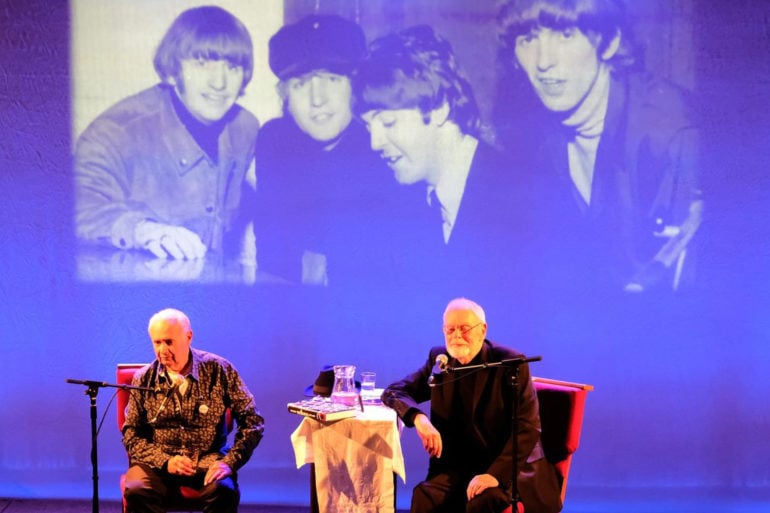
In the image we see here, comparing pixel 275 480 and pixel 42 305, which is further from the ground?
pixel 42 305

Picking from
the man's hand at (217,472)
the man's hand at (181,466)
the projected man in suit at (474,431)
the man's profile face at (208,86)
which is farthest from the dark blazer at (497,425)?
the man's profile face at (208,86)

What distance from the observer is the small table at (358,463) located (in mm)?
3830

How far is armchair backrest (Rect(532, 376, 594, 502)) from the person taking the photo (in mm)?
3812

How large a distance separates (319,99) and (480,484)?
261 cm

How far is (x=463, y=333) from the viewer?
3766mm

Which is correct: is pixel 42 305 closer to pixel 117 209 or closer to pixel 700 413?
pixel 117 209

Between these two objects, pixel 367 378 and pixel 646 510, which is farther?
pixel 646 510

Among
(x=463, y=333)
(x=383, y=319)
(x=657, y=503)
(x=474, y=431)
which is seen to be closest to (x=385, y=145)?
(x=383, y=319)

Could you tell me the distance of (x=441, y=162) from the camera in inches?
191

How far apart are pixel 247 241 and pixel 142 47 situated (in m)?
1.41

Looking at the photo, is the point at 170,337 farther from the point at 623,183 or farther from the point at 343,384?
the point at 623,183

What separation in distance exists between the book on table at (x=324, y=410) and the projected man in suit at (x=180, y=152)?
4.72ft

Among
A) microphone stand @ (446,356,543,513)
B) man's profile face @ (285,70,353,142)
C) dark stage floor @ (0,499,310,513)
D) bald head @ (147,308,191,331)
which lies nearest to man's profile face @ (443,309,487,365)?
microphone stand @ (446,356,543,513)

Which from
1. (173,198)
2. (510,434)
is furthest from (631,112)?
(173,198)
